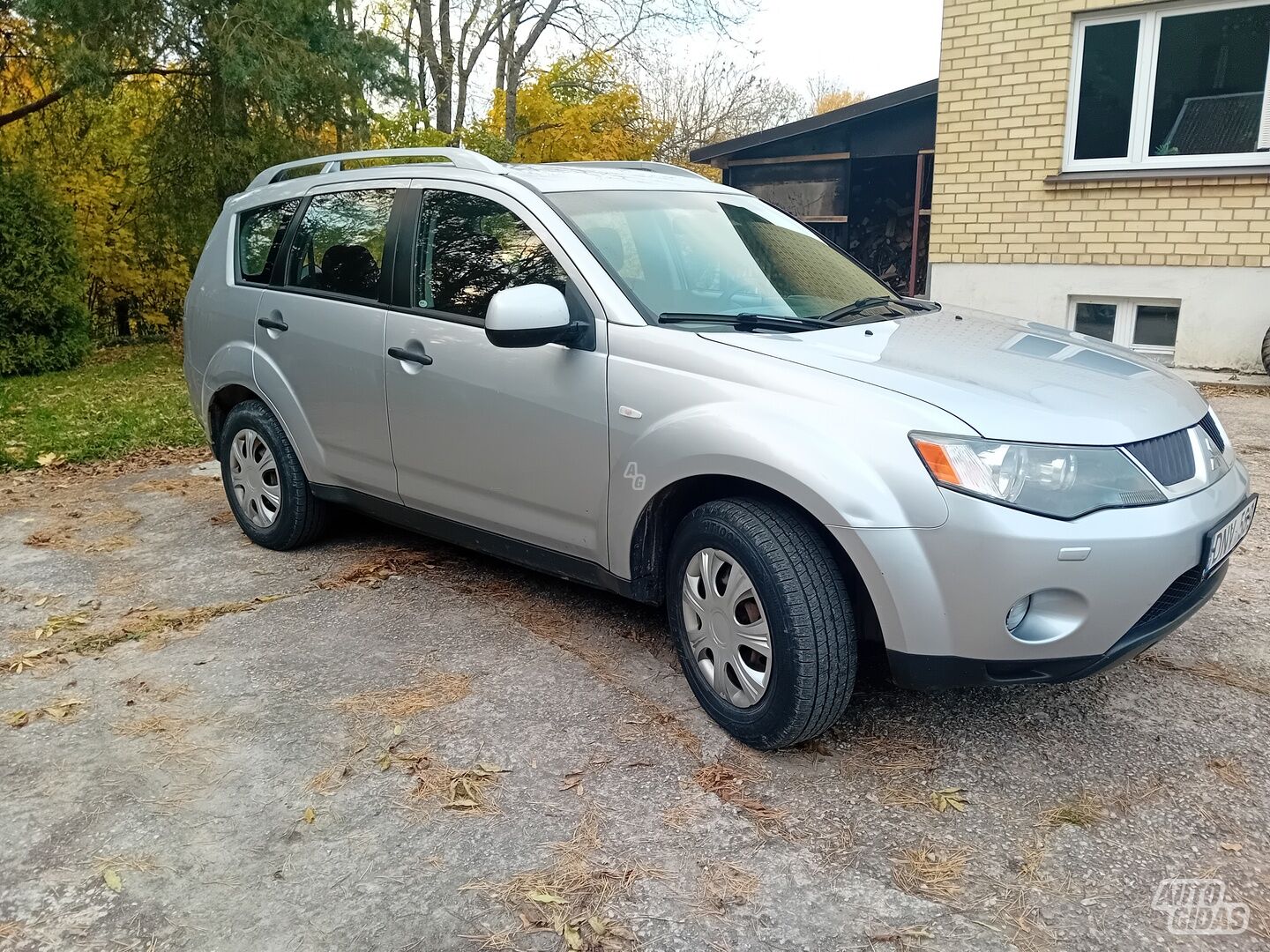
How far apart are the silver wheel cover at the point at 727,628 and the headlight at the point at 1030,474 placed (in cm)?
65

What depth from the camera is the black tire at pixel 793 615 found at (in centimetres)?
279

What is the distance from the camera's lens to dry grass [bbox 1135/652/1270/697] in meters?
3.40

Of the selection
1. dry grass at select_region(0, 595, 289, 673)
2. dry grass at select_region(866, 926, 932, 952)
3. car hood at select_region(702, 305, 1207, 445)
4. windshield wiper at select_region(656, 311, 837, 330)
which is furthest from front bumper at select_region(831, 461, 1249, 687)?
A: dry grass at select_region(0, 595, 289, 673)

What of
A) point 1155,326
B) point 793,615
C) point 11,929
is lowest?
point 11,929

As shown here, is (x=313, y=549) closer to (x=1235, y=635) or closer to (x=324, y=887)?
(x=324, y=887)

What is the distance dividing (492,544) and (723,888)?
5.83 ft

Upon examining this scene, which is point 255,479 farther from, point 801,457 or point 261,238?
point 801,457

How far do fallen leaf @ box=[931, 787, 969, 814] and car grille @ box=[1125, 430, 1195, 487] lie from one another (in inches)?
39.5

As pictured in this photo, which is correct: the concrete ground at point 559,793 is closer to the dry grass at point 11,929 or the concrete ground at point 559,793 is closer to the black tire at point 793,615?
the dry grass at point 11,929

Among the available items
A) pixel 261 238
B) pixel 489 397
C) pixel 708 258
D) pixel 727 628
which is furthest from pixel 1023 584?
pixel 261 238

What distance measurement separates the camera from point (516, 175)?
153 inches

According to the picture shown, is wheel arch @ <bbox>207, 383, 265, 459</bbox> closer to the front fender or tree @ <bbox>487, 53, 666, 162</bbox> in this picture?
the front fender

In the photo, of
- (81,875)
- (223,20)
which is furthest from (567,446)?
(223,20)

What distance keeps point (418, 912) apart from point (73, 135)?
13.6 meters
